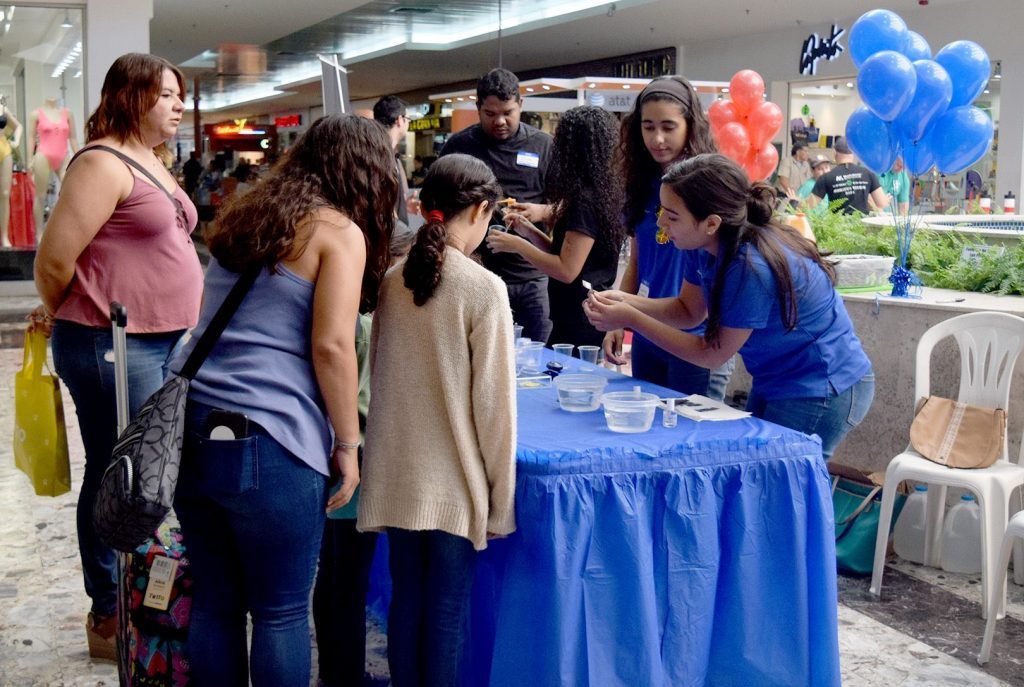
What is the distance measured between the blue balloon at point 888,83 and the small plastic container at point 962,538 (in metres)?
2.04

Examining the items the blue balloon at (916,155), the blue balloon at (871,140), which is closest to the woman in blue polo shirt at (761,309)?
the blue balloon at (916,155)

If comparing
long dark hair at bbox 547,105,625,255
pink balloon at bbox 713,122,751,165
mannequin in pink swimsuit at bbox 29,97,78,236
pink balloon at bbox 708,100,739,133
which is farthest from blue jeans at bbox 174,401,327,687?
mannequin in pink swimsuit at bbox 29,97,78,236

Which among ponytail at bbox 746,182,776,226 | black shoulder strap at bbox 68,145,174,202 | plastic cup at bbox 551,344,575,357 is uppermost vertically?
black shoulder strap at bbox 68,145,174,202

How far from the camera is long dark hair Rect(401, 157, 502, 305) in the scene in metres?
2.14

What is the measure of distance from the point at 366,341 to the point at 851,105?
45.6ft

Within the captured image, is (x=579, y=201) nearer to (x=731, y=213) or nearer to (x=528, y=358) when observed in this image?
(x=528, y=358)

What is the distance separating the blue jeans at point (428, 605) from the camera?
222 cm

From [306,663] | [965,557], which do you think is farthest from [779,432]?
[965,557]

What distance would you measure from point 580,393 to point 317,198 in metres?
0.91

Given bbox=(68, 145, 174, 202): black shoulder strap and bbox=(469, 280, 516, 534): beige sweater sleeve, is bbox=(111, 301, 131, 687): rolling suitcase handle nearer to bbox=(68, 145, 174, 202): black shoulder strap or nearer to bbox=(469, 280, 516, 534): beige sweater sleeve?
bbox=(68, 145, 174, 202): black shoulder strap

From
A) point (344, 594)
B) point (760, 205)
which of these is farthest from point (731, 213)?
point (344, 594)

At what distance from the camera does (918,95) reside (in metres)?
5.11

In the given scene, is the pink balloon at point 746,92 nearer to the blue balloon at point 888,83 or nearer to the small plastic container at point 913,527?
the blue balloon at point 888,83

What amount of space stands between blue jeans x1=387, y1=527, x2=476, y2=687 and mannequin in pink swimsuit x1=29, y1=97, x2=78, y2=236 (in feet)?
30.1
